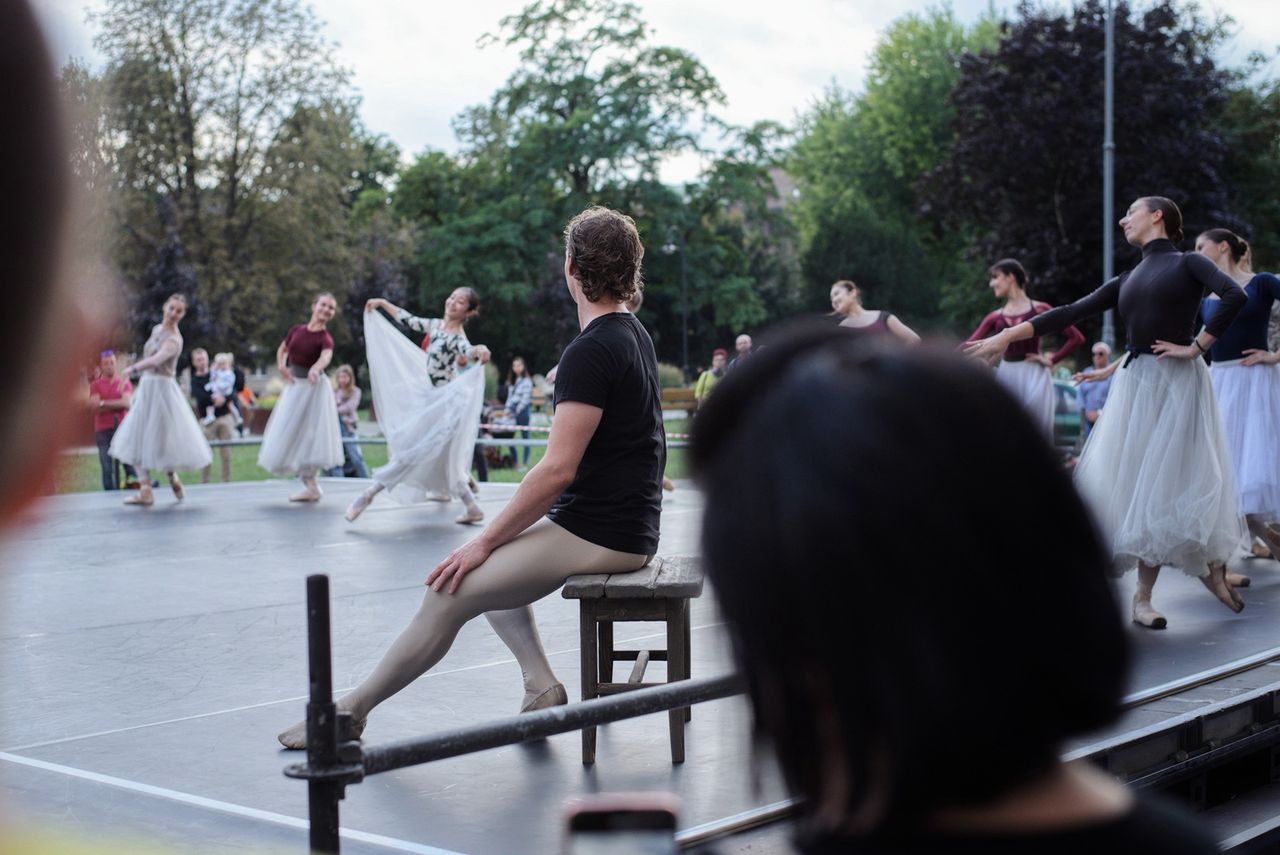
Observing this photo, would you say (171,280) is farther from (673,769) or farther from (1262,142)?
(673,769)

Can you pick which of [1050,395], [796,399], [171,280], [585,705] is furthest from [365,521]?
[171,280]

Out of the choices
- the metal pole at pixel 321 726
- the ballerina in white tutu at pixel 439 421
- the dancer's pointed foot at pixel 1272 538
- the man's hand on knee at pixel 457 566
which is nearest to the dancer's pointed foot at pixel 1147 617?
the dancer's pointed foot at pixel 1272 538

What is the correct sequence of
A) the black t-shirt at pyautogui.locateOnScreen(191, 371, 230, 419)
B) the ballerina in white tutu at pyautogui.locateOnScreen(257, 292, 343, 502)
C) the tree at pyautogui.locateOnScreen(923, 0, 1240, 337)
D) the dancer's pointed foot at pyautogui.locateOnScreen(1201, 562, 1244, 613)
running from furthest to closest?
the tree at pyautogui.locateOnScreen(923, 0, 1240, 337), the black t-shirt at pyautogui.locateOnScreen(191, 371, 230, 419), the ballerina in white tutu at pyautogui.locateOnScreen(257, 292, 343, 502), the dancer's pointed foot at pyautogui.locateOnScreen(1201, 562, 1244, 613)

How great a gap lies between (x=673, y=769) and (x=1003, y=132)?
41576 mm

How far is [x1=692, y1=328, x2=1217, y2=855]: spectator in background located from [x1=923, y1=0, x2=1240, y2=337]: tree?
141 feet

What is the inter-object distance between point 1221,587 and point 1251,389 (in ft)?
7.32

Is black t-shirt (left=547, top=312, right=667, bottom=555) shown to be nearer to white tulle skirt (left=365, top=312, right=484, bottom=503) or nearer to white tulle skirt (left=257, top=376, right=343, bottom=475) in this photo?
white tulle skirt (left=365, top=312, right=484, bottom=503)

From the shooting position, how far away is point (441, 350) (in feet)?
44.1

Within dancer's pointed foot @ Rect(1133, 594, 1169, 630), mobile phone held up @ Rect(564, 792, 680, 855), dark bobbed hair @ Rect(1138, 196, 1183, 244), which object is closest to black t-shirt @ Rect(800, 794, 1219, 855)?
mobile phone held up @ Rect(564, 792, 680, 855)

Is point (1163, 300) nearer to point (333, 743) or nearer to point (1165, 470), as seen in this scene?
point (1165, 470)

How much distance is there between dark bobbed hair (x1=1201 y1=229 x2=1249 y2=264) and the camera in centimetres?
947

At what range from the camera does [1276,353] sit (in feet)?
32.2

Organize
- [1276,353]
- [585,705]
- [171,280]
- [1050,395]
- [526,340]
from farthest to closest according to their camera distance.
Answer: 1. [526,340]
2. [171,280]
3. [1050,395]
4. [1276,353]
5. [585,705]

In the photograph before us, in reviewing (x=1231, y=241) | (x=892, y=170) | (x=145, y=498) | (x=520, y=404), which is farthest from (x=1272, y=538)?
(x=892, y=170)
